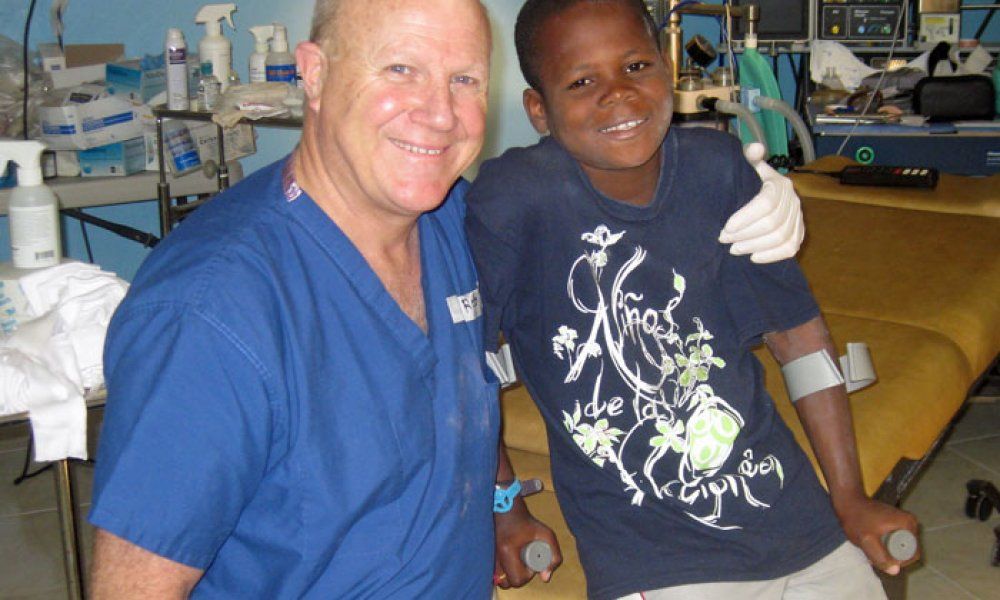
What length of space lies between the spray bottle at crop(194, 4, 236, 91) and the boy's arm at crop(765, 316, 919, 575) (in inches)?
87.1

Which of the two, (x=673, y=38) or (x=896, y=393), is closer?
(x=896, y=393)

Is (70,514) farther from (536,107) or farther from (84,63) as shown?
(84,63)

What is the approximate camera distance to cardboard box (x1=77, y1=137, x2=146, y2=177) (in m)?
2.97

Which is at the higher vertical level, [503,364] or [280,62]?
[280,62]

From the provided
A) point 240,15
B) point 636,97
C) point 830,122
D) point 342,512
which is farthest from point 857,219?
point 240,15

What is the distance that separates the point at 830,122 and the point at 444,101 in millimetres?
2254

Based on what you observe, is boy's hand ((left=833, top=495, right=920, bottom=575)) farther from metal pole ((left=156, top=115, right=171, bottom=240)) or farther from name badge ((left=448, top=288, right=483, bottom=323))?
metal pole ((left=156, top=115, right=171, bottom=240))

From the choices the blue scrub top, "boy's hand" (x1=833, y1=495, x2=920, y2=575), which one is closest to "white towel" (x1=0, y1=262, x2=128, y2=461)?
the blue scrub top

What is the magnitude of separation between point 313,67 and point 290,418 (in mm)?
348

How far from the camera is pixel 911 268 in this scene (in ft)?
Result: 6.81

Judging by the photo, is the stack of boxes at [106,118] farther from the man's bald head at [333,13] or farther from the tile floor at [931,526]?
the man's bald head at [333,13]

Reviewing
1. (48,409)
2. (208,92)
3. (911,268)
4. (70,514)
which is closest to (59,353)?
(48,409)

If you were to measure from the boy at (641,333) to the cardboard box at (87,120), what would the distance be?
6.69 feet

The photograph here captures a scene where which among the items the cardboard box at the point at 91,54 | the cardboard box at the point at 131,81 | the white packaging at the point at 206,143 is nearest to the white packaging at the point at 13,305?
the white packaging at the point at 206,143
